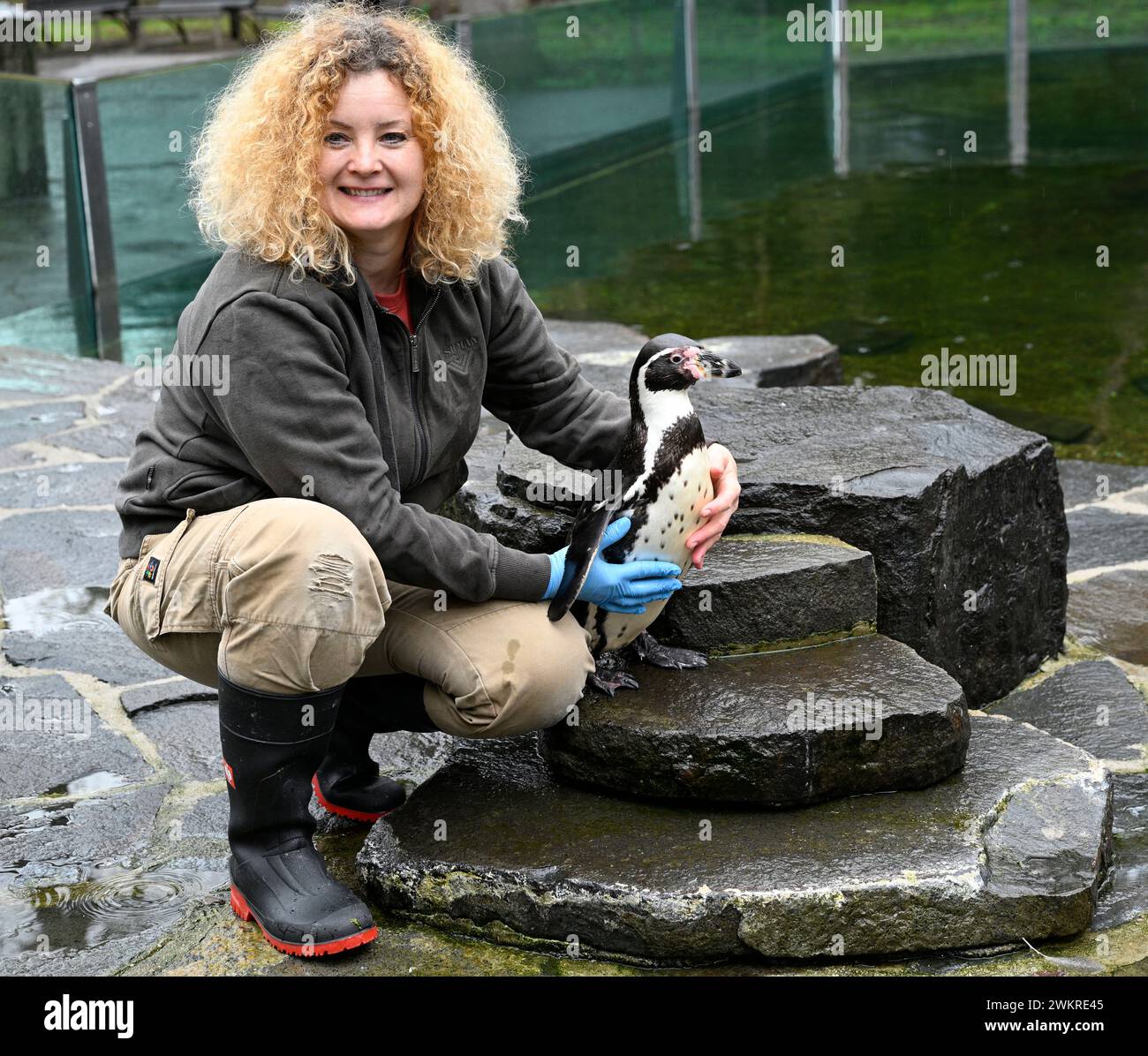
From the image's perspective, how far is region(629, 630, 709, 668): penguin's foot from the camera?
2996 mm

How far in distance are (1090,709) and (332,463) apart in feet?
6.24

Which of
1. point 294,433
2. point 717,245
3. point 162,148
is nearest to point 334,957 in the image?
point 294,433

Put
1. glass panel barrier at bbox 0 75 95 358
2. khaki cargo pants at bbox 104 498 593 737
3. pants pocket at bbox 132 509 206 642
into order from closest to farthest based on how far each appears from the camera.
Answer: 1. khaki cargo pants at bbox 104 498 593 737
2. pants pocket at bbox 132 509 206 642
3. glass panel barrier at bbox 0 75 95 358

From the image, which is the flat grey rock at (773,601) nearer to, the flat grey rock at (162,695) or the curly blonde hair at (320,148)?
the curly blonde hair at (320,148)

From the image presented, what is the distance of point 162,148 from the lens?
7727 millimetres

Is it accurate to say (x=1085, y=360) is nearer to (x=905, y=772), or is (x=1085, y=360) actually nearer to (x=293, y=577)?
(x=905, y=772)

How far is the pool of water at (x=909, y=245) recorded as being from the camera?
6.74 metres

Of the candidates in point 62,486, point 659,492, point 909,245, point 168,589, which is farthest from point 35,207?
point 659,492

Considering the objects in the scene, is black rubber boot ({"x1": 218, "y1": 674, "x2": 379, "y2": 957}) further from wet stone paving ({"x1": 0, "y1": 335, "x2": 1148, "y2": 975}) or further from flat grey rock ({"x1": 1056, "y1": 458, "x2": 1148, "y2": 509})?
flat grey rock ({"x1": 1056, "y1": 458, "x2": 1148, "y2": 509})

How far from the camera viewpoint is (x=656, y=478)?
2.81m

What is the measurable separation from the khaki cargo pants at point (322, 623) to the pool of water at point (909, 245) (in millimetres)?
3409

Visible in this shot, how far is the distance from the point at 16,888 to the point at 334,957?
0.72 meters

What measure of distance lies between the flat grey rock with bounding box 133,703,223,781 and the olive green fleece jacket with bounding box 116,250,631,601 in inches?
29.2

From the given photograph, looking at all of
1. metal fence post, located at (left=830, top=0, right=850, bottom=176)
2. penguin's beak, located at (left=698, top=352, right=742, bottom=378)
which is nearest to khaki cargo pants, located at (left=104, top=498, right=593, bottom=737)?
penguin's beak, located at (left=698, top=352, right=742, bottom=378)
